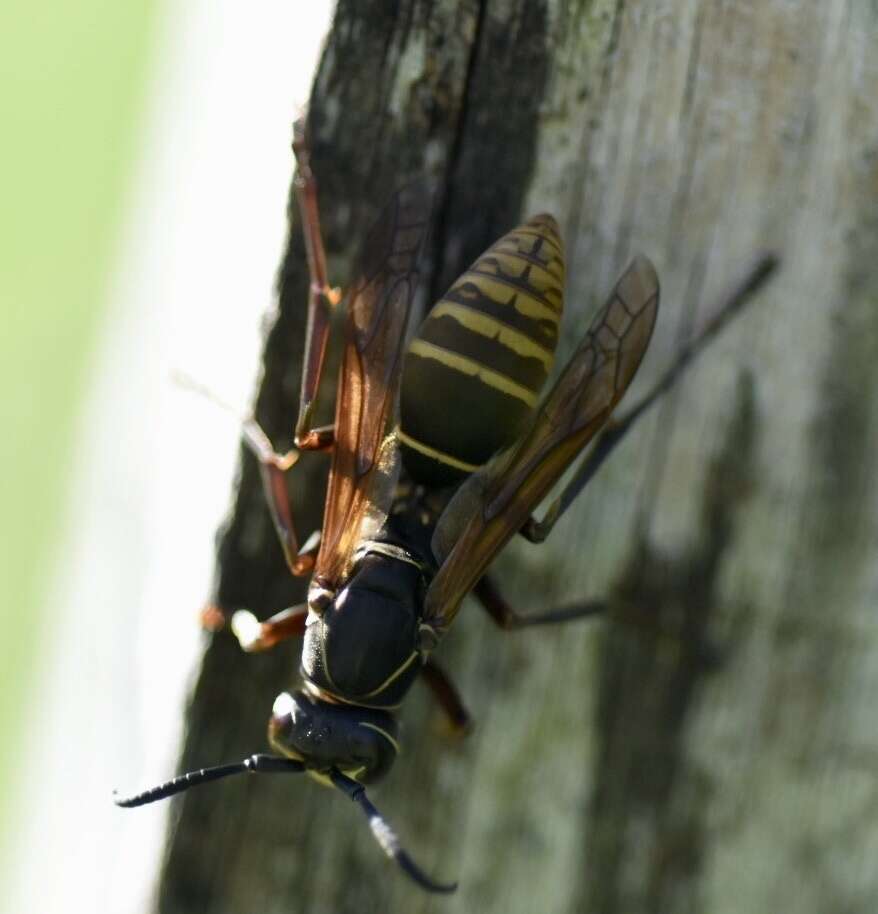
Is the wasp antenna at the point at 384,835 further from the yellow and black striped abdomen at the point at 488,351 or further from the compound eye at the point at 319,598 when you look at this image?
the yellow and black striped abdomen at the point at 488,351

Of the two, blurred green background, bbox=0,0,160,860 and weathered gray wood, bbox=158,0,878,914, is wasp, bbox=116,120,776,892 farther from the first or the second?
blurred green background, bbox=0,0,160,860

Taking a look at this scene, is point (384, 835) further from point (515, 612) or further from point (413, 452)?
point (413, 452)

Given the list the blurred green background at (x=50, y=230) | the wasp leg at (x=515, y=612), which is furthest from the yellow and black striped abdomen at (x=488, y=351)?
the blurred green background at (x=50, y=230)

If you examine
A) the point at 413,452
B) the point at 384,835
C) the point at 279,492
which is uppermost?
the point at 413,452

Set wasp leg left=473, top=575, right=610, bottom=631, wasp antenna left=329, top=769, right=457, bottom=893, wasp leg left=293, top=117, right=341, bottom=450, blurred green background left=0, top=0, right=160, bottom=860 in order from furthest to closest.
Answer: blurred green background left=0, top=0, right=160, bottom=860, wasp leg left=473, top=575, right=610, bottom=631, wasp leg left=293, top=117, right=341, bottom=450, wasp antenna left=329, top=769, right=457, bottom=893

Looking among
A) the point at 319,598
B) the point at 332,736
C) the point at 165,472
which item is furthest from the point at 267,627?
the point at 165,472

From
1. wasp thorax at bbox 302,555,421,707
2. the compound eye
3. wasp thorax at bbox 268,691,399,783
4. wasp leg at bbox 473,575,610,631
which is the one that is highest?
wasp leg at bbox 473,575,610,631

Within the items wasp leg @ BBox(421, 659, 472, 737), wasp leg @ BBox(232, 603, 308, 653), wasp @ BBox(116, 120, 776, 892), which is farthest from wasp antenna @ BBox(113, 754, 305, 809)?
wasp leg @ BBox(421, 659, 472, 737)

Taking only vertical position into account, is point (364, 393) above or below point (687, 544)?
above
